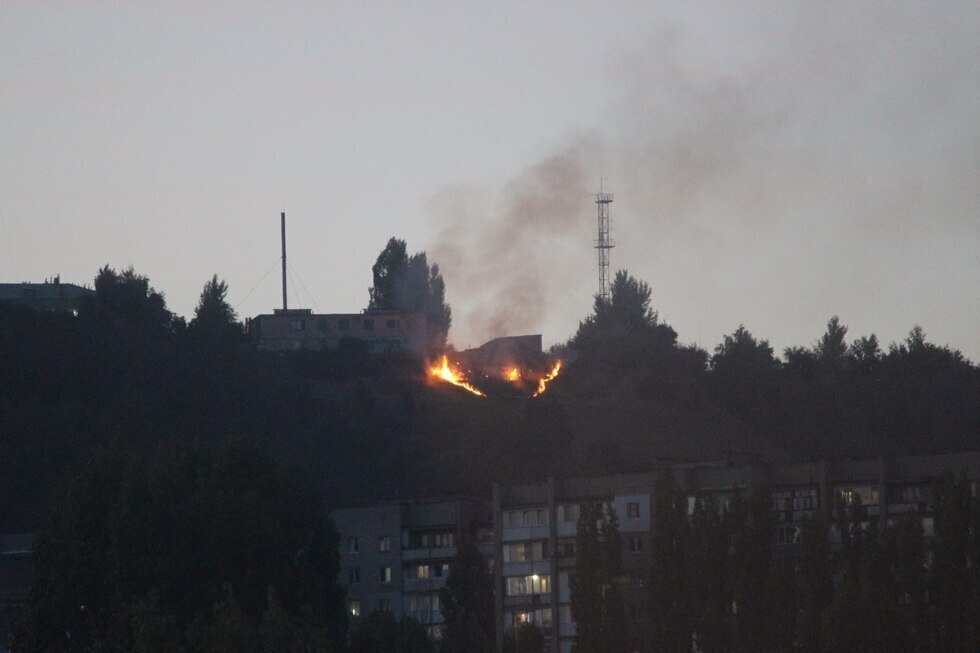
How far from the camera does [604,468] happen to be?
79250 mm

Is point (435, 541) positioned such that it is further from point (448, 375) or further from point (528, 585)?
point (448, 375)

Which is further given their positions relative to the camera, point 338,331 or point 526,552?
point 338,331

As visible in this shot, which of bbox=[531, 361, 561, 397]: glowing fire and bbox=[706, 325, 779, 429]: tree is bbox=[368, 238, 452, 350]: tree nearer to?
→ bbox=[531, 361, 561, 397]: glowing fire

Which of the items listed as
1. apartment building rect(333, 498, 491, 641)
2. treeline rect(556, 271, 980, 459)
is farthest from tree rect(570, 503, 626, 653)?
treeline rect(556, 271, 980, 459)

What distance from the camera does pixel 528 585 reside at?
54.0 m

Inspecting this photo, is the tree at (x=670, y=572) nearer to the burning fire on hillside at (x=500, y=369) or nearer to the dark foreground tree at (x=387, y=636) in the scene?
the dark foreground tree at (x=387, y=636)

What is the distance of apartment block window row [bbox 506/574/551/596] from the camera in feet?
176

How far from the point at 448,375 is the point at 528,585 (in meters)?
44.7

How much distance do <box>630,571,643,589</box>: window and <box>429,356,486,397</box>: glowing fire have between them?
46022 mm

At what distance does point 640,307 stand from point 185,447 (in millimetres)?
70591

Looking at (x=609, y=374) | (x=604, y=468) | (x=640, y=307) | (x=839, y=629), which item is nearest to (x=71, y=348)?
(x=604, y=468)

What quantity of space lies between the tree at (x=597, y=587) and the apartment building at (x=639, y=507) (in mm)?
1434

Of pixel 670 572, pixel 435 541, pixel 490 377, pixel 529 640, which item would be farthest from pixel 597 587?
pixel 490 377

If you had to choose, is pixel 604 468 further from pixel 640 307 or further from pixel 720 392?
pixel 640 307
